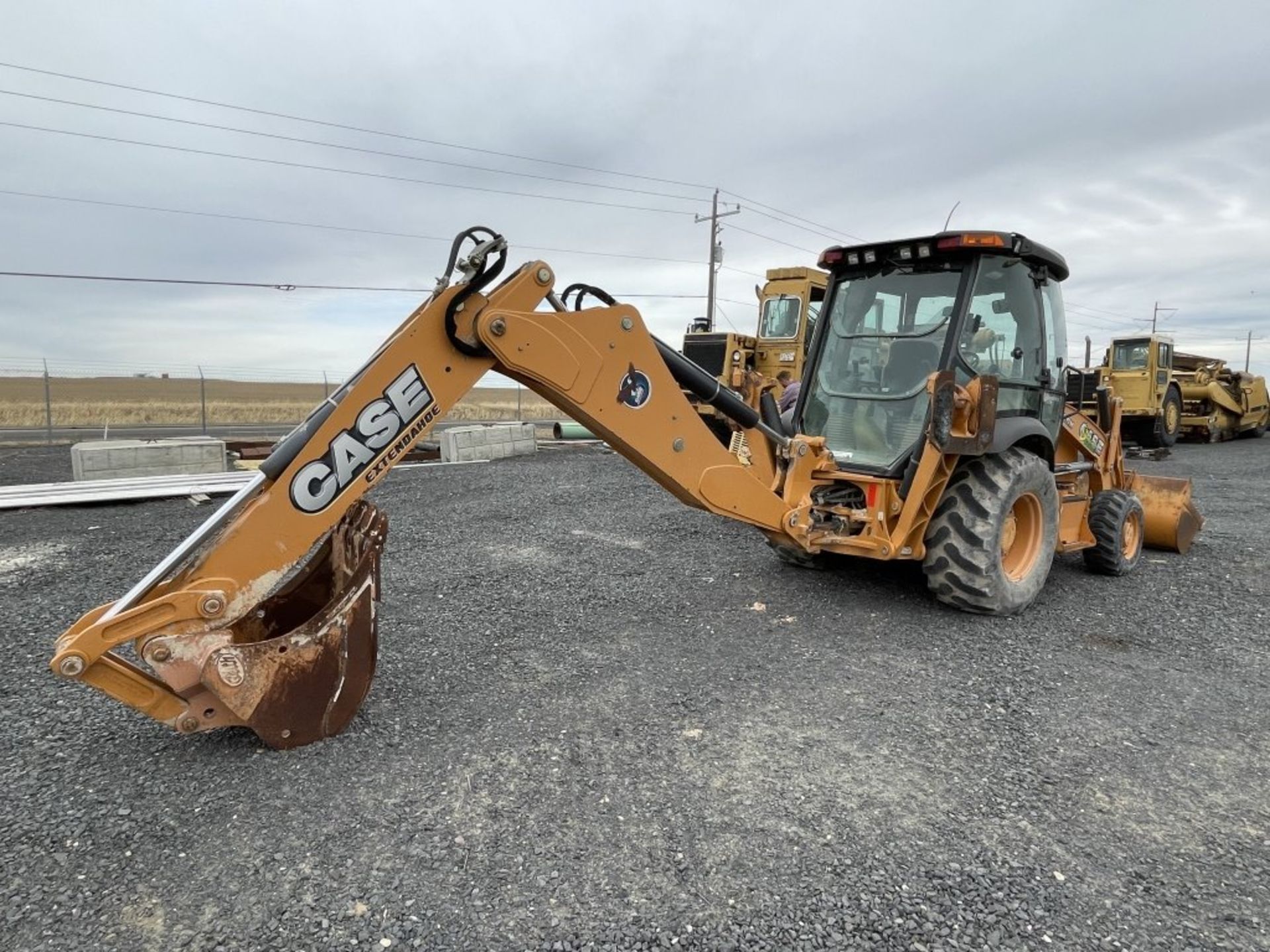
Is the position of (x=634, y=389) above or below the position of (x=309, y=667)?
above

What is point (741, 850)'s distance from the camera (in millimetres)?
2578

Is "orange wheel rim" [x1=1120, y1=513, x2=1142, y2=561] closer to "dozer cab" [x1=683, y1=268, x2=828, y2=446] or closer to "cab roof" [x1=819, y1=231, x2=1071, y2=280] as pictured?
"cab roof" [x1=819, y1=231, x2=1071, y2=280]

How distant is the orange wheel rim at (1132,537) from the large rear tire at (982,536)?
1.68 meters

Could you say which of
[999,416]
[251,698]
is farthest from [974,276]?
[251,698]

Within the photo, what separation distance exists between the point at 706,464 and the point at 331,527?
6.56 feet

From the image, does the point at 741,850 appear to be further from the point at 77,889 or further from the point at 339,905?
the point at 77,889

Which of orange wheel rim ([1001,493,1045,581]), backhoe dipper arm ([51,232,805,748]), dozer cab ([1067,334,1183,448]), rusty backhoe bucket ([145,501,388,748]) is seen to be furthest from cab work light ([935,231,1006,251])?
dozer cab ([1067,334,1183,448])

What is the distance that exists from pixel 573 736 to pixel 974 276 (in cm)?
371

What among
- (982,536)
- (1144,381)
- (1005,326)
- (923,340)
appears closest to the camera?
(982,536)

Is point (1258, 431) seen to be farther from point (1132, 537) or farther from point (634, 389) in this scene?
point (634, 389)

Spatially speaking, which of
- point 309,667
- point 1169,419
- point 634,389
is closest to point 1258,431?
→ point 1169,419

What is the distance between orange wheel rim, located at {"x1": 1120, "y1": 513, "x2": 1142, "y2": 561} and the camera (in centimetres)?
629

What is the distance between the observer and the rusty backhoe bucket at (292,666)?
2816mm

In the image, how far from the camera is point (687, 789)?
293cm
